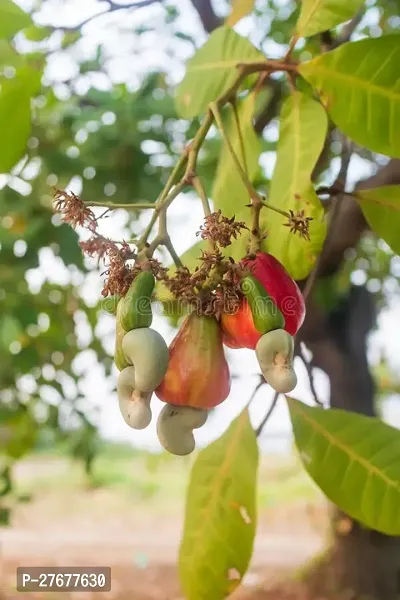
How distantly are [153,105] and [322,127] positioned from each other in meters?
0.55

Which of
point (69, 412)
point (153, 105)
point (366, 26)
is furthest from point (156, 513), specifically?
point (366, 26)

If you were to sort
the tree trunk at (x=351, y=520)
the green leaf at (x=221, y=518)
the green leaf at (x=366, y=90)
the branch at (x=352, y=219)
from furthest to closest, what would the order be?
the tree trunk at (x=351, y=520) → the branch at (x=352, y=219) → the green leaf at (x=221, y=518) → the green leaf at (x=366, y=90)

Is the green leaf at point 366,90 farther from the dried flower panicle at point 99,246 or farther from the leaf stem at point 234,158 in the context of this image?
the dried flower panicle at point 99,246

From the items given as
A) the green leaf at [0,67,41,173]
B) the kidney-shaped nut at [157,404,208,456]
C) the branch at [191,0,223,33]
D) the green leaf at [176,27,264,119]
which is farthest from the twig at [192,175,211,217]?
the branch at [191,0,223,33]

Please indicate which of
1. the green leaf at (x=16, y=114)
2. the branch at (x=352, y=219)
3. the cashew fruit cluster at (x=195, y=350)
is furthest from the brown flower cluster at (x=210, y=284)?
the branch at (x=352, y=219)

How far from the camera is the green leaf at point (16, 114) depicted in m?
0.65

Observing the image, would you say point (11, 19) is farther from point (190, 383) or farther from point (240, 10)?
point (190, 383)

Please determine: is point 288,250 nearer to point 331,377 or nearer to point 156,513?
point 331,377

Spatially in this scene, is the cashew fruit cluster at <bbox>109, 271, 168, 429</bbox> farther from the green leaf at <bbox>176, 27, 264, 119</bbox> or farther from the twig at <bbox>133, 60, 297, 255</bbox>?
the green leaf at <bbox>176, 27, 264, 119</bbox>

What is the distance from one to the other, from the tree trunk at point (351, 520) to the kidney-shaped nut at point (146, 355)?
1.11 metres

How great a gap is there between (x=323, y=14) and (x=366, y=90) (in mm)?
94

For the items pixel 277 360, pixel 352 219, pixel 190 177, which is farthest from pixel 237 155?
pixel 352 219

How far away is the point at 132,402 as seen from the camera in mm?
321

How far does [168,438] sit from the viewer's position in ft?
1.13
